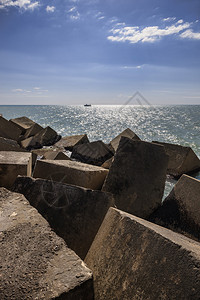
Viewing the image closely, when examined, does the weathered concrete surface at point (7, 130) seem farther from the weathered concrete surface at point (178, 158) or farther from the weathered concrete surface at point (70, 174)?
the weathered concrete surface at point (70, 174)

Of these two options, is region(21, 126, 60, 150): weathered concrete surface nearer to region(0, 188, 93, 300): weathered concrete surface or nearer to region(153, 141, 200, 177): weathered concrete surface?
region(153, 141, 200, 177): weathered concrete surface

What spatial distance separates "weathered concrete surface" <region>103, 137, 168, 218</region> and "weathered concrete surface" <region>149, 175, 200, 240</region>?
4.9 inches

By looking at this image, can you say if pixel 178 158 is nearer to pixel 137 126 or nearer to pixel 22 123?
pixel 22 123

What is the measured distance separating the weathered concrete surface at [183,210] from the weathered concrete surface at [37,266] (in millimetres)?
1543

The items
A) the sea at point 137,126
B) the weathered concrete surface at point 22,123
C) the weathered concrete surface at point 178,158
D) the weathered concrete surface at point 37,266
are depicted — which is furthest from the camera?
the sea at point 137,126

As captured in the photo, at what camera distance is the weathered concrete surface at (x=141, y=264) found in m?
1.00

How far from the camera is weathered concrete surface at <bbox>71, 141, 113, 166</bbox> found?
25.9ft

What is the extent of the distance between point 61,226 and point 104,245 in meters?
0.52

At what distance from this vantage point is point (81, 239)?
1.70 m

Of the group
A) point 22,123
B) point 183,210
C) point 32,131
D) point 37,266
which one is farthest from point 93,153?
point 37,266

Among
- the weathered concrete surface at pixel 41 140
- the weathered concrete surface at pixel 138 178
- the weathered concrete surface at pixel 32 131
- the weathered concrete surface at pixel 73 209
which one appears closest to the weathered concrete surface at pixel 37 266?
the weathered concrete surface at pixel 73 209

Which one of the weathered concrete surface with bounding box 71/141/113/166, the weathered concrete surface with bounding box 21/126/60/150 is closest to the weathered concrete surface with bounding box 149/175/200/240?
the weathered concrete surface with bounding box 71/141/113/166

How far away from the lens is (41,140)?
33.4 ft

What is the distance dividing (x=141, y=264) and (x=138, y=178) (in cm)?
146
